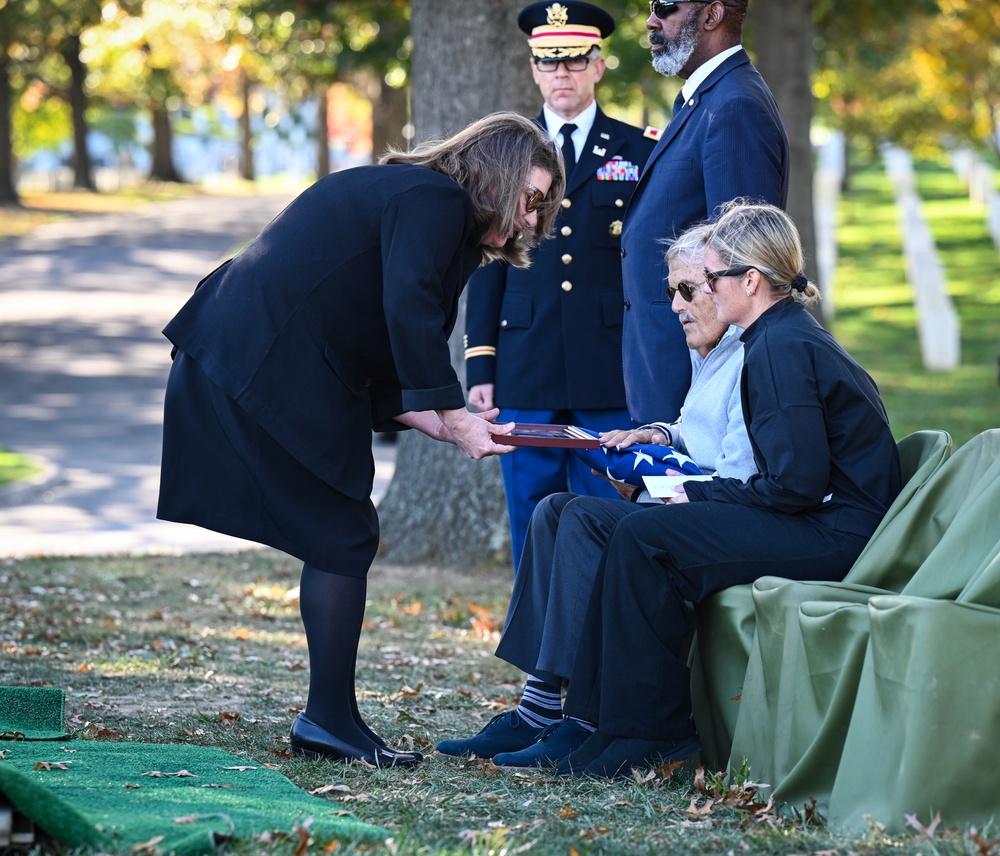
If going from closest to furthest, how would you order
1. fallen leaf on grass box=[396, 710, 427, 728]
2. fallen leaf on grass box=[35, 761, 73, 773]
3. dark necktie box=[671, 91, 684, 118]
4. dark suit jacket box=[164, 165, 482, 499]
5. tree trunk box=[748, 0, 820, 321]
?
1. fallen leaf on grass box=[35, 761, 73, 773]
2. dark suit jacket box=[164, 165, 482, 499]
3. dark necktie box=[671, 91, 684, 118]
4. fallen leaf on grass box=[396, 710, 427, 728]
5. tree trunk box=[748, 0, 820, 321]

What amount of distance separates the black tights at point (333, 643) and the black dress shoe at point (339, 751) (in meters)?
0.02

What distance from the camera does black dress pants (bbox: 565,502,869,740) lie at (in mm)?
3982

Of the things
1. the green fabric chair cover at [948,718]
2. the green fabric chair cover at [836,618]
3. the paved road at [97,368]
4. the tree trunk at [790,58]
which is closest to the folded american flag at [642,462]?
the green fabric chair cover at [836,618]

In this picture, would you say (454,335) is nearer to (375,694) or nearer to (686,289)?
(375,694)

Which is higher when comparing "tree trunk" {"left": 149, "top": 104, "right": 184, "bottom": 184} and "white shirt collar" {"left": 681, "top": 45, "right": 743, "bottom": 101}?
"white shirt collar" {"left": 681, "top": 45, "right": 743, "bottom": 101}

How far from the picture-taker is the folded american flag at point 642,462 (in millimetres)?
4348

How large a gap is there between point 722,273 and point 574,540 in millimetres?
887

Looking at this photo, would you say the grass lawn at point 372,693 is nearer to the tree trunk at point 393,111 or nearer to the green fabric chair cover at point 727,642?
the green fabric chair cover at point 727,642

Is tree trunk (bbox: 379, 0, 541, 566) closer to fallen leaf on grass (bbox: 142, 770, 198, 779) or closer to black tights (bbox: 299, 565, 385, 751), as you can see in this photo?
black tights (bbox: 299, 565, 385, 751)

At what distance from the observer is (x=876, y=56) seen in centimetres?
1894

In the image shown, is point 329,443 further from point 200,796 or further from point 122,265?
point 122,265

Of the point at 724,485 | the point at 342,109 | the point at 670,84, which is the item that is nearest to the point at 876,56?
the point at 670,84

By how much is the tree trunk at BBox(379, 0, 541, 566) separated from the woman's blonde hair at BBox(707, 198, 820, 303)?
13.6 feet

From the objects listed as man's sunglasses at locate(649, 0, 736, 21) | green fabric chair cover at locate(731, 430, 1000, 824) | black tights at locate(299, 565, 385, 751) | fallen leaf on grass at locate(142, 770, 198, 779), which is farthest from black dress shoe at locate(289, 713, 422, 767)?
man's sunglasses at locate(649, 0, 736, 21)
